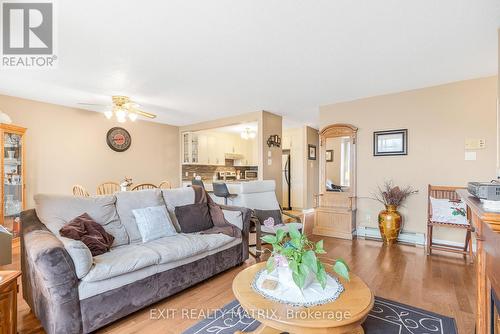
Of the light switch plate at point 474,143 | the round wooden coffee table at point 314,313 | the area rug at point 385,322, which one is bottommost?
the area rug at point 385,322

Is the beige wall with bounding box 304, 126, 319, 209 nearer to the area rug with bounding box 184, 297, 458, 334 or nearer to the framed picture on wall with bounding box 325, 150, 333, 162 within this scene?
the framed picture on wall with bounding box 325, 150, 333, 162

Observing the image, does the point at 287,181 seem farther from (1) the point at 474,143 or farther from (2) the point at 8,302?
(2) the point at 8,302

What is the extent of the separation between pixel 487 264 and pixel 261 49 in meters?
2.33

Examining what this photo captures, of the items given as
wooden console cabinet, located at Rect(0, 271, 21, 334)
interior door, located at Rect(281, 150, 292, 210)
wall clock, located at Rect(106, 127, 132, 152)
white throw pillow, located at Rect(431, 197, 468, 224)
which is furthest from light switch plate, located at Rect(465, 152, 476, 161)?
wall clock, located at Rect(106, 127, 132, 152)

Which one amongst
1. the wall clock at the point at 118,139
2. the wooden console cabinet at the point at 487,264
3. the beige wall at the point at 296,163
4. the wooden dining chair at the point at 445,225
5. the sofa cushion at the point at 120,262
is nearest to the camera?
the wooden console cabinet at the point at 487,264

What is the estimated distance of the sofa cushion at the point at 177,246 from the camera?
2.15 meters

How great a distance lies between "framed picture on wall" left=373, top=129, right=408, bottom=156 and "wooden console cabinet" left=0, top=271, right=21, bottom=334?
4.45 m

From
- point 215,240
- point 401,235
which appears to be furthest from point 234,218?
point 401,235

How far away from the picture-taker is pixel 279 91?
12.4 feet

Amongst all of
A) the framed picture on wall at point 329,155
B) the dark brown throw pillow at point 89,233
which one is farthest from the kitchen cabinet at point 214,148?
the dark brown throw pillow at point 89,233

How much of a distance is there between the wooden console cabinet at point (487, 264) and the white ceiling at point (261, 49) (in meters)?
1.58

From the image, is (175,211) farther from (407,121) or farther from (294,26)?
(407,121)

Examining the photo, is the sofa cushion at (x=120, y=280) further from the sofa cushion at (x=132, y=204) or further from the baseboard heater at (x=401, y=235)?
the baseboard heater at (x=401, y=235)

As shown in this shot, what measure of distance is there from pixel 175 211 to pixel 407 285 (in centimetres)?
256
